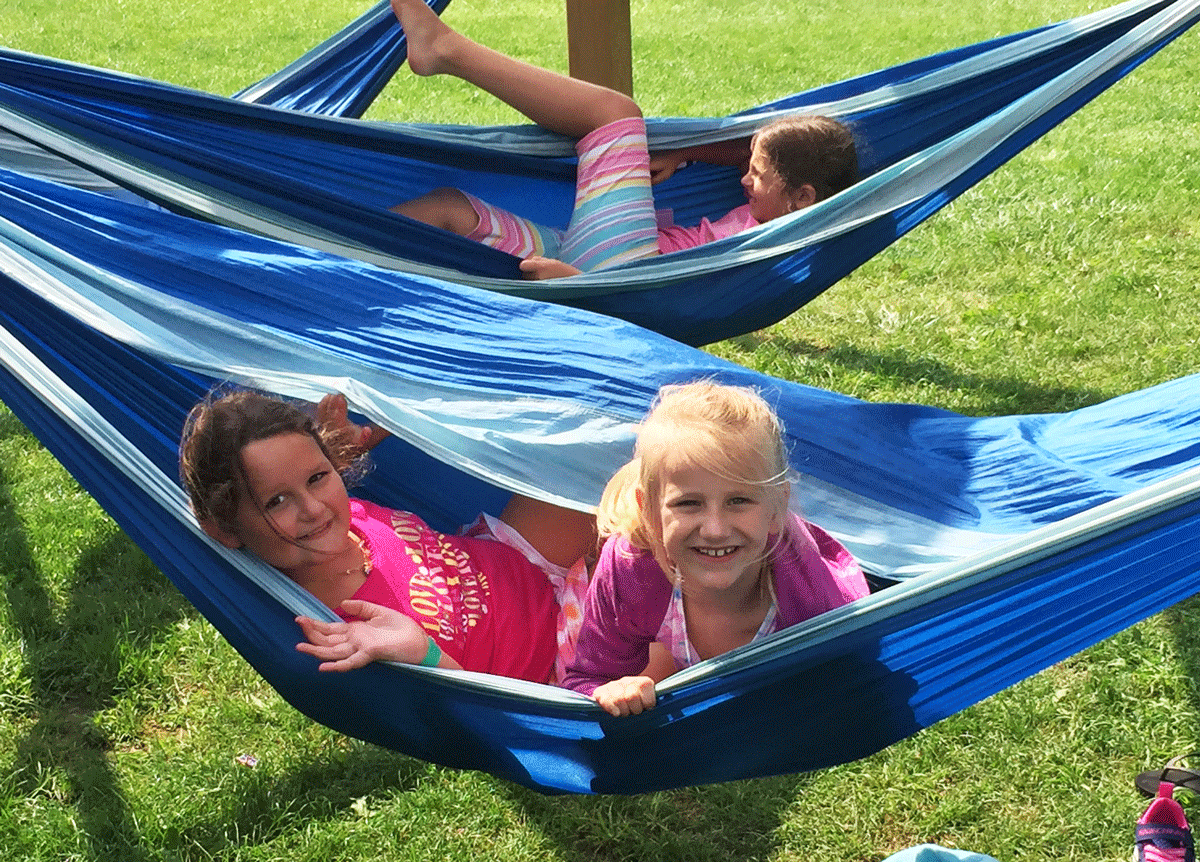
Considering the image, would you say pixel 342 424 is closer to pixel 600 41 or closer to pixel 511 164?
pixel 511 164

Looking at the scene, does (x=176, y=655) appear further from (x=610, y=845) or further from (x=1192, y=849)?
(x=1192, y=849)

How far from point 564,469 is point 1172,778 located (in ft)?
3.07

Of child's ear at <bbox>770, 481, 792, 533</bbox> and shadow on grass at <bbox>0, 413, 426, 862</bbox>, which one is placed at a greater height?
child's ear at <bbox>770, 481, 792, 533</bbox>

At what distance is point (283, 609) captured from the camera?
154 cm

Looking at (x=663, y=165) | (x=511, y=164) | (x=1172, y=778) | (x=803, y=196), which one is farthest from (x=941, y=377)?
(x=1172, y=778)

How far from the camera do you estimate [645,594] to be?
1593 mm

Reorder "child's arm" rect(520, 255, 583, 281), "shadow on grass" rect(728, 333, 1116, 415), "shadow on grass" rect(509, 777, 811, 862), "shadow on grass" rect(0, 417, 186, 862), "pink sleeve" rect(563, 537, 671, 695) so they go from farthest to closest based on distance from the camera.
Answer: "shadow on grass" rect(728, 333, 1116, 415) → "child's arm" rect(520, 255, 583, 281) → "shadow on grass" rect(0, 417, 186, 862) → "shadow on grass" rect(509, 777, 811, 862) → "pink sleeve" rect(563, 537, 671, 695)

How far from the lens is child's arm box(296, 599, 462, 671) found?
4.95 feet

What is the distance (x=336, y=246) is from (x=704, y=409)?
957 millimetres

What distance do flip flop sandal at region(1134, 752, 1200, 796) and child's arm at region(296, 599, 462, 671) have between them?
1010 millimetres

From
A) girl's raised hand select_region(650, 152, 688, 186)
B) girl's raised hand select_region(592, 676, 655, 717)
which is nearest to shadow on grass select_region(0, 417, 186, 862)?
girl's raised hand select_region(592, 676, 655, 717)

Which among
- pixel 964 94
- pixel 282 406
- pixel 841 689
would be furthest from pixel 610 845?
pixel 964 94

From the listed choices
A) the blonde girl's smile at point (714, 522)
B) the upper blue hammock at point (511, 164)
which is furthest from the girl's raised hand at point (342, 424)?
the blonde girl's smile at point (714, 522)

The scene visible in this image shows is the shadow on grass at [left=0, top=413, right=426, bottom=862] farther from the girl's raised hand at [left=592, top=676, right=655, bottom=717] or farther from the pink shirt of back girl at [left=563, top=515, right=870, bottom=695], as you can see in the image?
the girl's raised hand at [left=592, top=676, right=655, bottom=717]
